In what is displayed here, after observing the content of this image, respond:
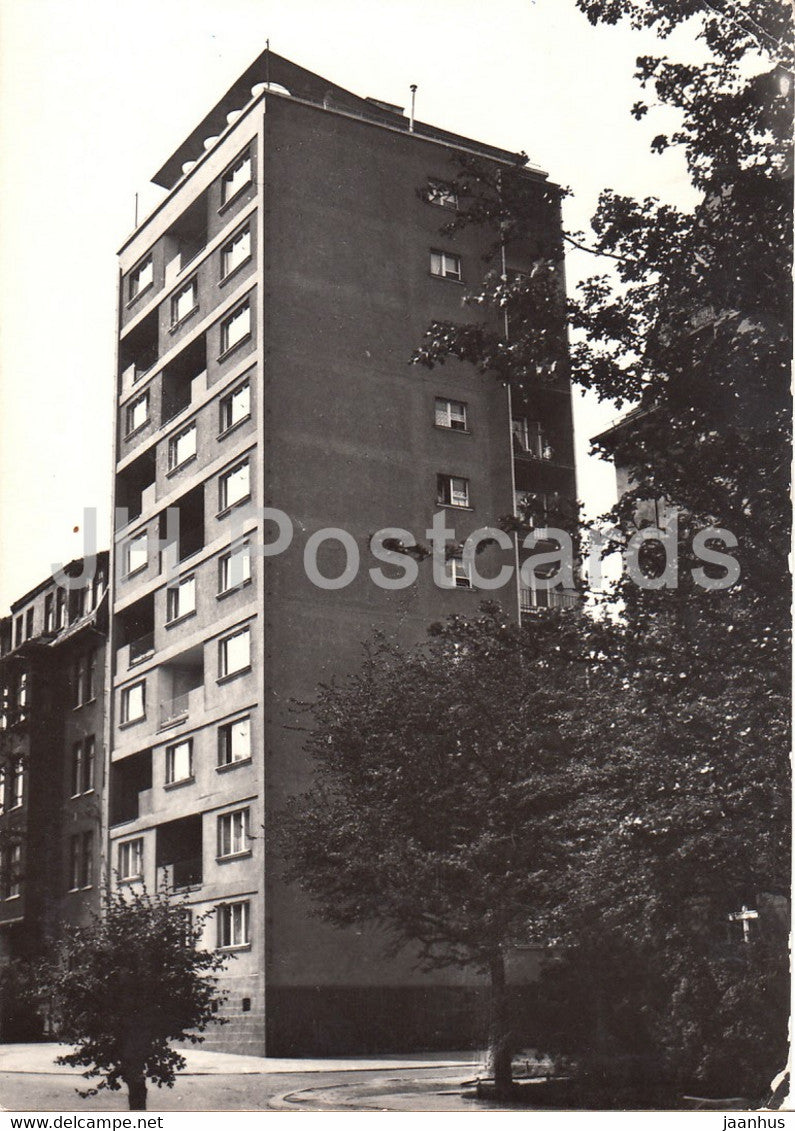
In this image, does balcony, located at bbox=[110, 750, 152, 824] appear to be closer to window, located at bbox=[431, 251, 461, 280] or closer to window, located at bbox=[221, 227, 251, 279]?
window, located at bbox=[221, 227, 251, 279]

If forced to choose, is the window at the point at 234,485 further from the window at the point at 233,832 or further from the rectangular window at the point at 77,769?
the window at the point at 233,832

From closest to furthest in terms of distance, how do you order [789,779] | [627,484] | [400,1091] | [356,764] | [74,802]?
[789,779] < [627,484] < [400,1091] < [356,764] < [74,802]

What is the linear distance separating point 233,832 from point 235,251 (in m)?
13.8

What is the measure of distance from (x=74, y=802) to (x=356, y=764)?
20.3 ft

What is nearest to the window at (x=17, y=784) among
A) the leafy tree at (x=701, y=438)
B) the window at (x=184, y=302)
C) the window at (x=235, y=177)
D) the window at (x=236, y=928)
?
the window at (x=236, y=928)

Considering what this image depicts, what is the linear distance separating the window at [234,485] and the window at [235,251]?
531 centimetres

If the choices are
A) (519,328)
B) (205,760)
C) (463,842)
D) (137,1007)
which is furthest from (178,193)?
(137,1007)

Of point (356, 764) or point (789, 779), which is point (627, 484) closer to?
point (789, 779)

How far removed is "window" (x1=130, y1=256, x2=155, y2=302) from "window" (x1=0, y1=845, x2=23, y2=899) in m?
10.3

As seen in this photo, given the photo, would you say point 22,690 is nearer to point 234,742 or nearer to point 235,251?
point 234,742

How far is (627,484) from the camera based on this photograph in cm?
1445

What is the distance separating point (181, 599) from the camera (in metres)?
29.2

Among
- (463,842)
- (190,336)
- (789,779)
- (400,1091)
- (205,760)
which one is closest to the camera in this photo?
(789,779)

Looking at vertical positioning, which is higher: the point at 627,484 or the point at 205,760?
the point at 627,484
